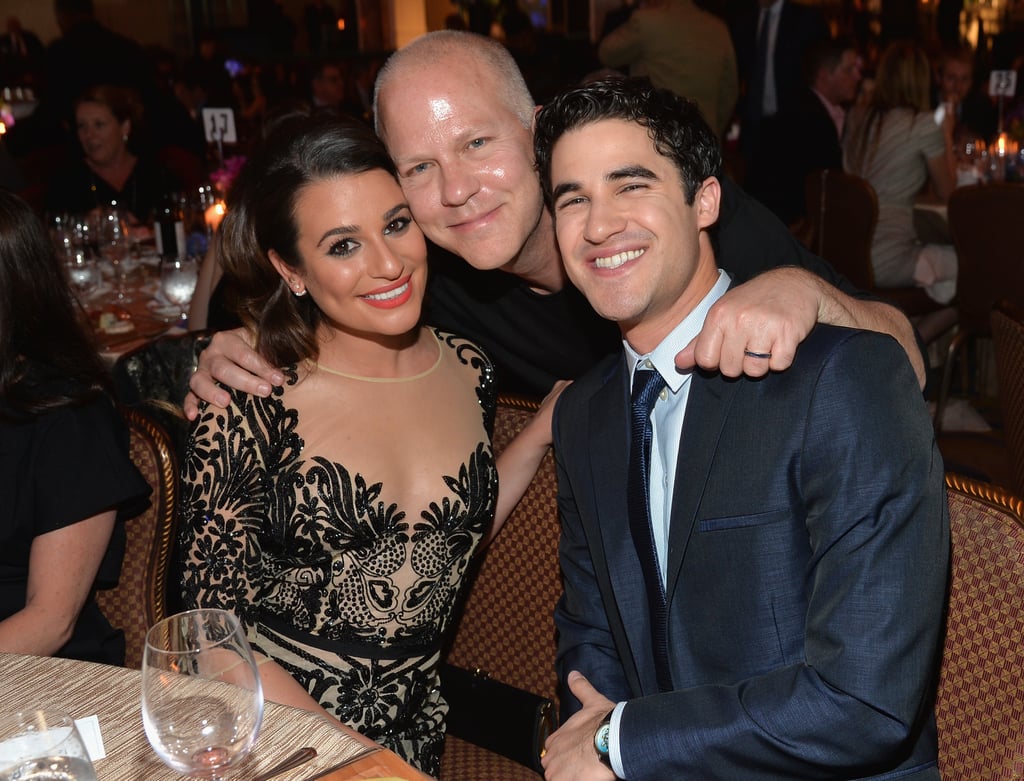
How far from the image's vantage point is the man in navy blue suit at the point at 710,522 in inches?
58.7

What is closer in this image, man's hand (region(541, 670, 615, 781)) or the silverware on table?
the silverware on table

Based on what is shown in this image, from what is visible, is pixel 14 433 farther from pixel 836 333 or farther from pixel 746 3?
pixel 746 3

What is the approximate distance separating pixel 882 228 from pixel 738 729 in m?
4.35

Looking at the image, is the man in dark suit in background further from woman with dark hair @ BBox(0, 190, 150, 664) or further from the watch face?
the watch face

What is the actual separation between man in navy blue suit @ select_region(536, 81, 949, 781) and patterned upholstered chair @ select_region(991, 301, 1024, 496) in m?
0.95

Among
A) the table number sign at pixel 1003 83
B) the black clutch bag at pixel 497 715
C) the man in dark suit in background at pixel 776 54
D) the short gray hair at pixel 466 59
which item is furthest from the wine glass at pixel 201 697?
the man in dark suit in background at pixel 776 54

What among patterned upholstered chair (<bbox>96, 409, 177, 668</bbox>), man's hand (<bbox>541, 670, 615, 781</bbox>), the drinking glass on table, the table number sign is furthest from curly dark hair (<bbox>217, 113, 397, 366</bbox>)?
the table number sign

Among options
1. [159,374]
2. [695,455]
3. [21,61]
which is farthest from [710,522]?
[21,61]

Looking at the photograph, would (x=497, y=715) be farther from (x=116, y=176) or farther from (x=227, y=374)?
(x=116, y=176)

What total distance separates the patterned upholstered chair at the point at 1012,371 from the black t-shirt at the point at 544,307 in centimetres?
40

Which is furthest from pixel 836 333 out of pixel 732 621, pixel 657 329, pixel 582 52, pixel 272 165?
pixel 582 52

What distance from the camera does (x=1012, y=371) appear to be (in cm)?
254

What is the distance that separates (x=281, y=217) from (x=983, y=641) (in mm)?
1379

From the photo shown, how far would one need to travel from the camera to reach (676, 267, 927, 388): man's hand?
1608 mm
